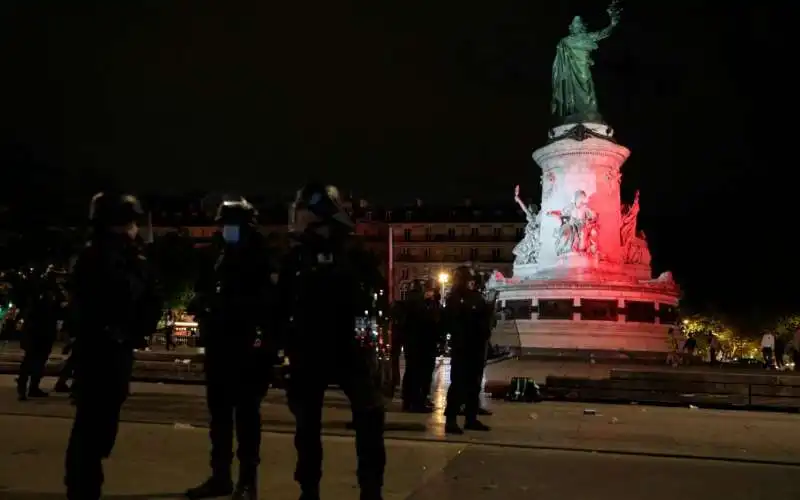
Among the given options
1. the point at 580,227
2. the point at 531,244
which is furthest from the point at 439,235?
the point at 580,227

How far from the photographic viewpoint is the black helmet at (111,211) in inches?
225

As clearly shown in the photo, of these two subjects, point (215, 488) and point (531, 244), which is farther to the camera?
point (531, 244)

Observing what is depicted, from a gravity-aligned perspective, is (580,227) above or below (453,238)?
below

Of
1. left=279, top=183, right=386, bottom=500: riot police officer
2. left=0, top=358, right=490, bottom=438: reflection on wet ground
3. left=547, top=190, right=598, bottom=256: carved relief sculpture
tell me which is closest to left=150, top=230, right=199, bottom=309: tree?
left=547, top=190, right=598, bottom=256: carved relief sculpture

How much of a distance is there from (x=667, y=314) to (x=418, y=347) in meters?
31.5

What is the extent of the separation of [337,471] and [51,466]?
→ 8.23 ft

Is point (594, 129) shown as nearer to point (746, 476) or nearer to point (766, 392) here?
point (766, 392)

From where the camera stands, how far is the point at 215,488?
6.56m

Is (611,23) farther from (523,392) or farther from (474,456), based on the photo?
(474,456)

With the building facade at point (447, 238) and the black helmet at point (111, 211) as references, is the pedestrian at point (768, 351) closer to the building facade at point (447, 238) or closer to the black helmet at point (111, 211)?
the black helmet at point (111, 211)

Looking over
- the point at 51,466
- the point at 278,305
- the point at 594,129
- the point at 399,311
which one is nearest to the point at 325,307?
the point at 278,305

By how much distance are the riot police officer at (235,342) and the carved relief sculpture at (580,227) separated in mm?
36282

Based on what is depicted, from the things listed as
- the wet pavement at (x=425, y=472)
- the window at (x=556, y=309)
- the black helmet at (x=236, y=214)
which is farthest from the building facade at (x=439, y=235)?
the black helmet at (x=236, y=214)

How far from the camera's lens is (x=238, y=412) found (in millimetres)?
6559
